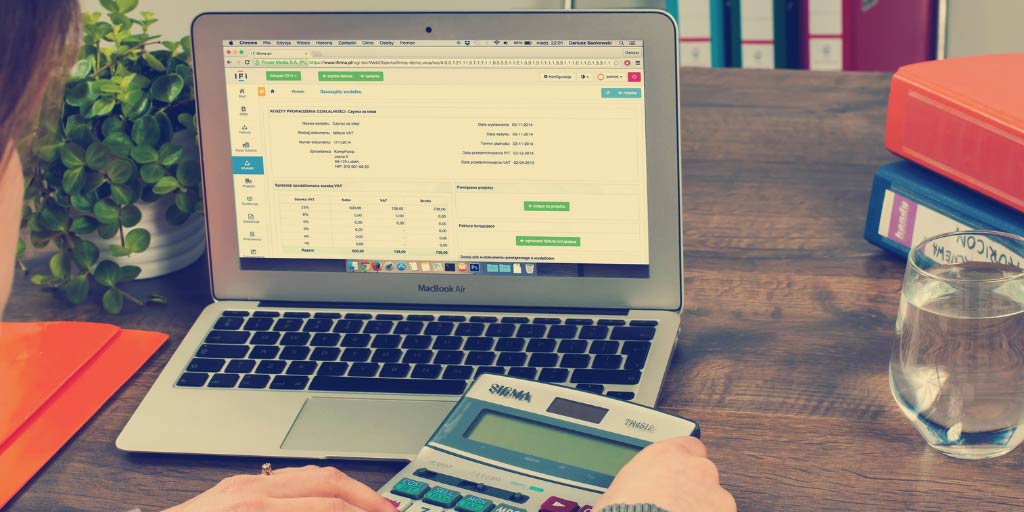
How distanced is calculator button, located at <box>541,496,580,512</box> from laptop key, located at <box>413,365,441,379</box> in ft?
0.66

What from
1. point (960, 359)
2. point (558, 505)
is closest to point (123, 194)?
point (558, 505)

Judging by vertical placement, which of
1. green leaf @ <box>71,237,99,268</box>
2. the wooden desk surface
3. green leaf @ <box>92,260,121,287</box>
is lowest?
the wooden desk surface

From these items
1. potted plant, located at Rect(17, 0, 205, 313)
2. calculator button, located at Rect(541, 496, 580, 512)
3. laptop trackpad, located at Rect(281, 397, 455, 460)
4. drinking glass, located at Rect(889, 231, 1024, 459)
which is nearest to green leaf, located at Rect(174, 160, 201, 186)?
potted plant, located at Rect(17, 0, 205, 313)

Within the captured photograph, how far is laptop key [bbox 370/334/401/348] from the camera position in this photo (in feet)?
3.05

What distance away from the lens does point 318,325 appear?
96 centimetres

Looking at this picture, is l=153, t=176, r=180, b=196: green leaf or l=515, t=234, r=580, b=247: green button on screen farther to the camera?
l=153, t=176, r=180, b=196: green leaf

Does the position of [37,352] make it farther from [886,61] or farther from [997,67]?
[886,61]

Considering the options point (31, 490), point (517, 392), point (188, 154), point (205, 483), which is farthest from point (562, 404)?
point (188, 154)

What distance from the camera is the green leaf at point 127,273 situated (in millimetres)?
1066

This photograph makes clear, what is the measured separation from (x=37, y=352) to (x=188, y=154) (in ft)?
0.79

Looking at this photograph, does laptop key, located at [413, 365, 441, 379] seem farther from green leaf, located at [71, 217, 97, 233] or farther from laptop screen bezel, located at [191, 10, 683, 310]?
green leaf, located at [71, 217, 97, 233]

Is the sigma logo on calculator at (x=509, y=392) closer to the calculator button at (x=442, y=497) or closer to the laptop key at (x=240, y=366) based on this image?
the calculator button at (x=442, y=497)

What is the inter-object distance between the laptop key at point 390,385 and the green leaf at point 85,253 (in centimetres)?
31

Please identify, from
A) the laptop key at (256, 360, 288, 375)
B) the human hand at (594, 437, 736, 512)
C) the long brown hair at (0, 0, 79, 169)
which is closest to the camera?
the long brown hair at (0, 0, 79, 169)
